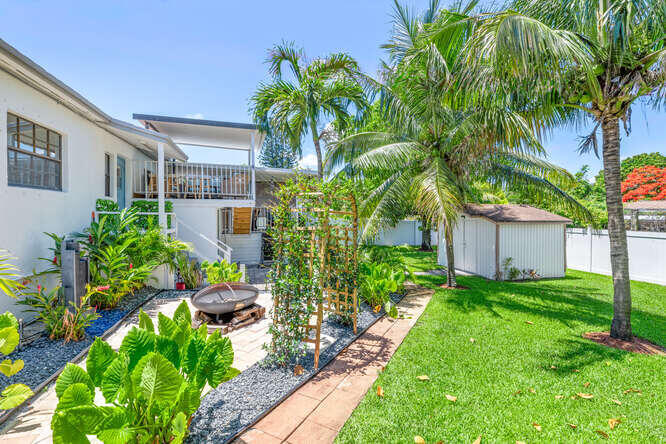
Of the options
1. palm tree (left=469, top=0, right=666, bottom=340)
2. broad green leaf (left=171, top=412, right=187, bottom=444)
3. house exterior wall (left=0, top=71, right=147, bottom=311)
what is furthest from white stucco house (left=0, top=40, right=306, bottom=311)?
palm tree (left=469, top=0, right=666, bottom=340)

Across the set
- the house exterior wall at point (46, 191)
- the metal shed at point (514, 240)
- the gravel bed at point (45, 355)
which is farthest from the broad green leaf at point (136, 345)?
the metal shed at point (514, 240)

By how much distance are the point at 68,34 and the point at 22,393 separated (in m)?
8.04

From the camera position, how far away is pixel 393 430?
2.72 metres

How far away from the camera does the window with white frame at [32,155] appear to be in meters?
5.12

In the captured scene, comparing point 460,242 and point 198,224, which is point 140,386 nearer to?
point 198,224

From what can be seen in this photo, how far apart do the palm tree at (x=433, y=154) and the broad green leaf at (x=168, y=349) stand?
19.0 ft

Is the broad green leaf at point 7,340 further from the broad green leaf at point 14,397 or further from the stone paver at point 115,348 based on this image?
the stone paver at point 115,348

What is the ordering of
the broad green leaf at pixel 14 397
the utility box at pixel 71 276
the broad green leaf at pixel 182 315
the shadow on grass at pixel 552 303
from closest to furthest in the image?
the broad green leaf at pixel 14 397 < the broad green leaf at pixel 182 315 < the utility box at pixel 71 276 < the shadow on grass at pixel 552 303

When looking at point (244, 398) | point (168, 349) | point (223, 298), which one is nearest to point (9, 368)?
point (168, 349)

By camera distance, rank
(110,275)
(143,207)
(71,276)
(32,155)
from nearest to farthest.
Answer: (71,276), (32,155), (110,275), (143,207)

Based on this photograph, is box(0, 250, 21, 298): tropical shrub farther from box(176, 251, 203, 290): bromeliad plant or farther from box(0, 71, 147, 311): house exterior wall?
box(176, 251, 203, 290): bromeliad plant

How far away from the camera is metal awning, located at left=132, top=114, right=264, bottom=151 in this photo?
393 inches

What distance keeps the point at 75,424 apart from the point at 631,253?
13577 mm

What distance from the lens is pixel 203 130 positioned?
35.7 feet
